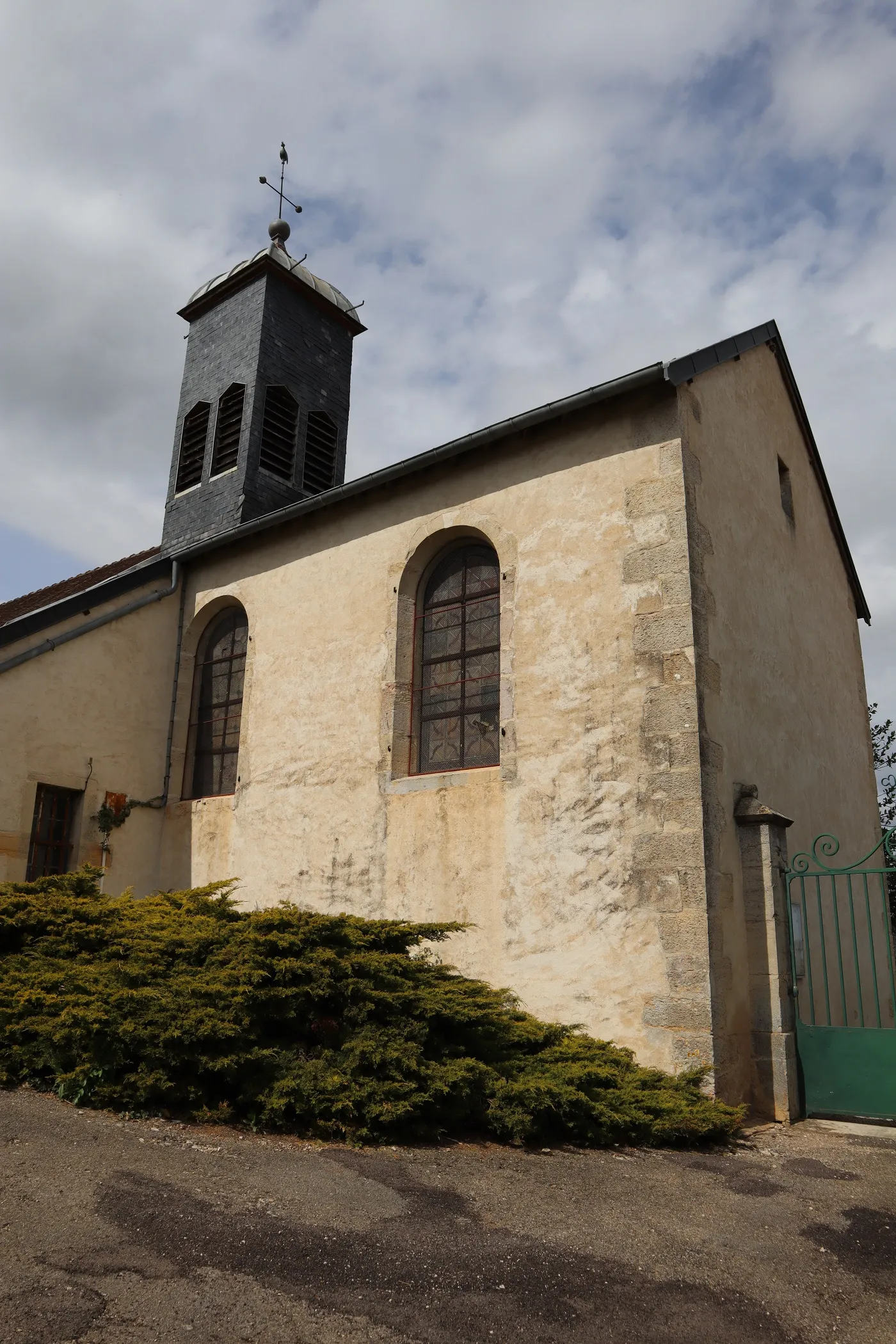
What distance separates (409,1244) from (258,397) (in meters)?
11.4

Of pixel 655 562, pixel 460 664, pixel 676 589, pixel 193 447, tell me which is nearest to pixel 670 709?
pixel 676 589

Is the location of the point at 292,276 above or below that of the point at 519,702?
above

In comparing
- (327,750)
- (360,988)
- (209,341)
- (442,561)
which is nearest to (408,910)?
(327,750)

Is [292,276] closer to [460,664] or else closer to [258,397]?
[258,397]

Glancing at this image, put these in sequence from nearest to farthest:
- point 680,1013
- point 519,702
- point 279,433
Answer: point 680,1013 → point 519,702 → point 279,433

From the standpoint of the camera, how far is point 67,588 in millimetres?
13711

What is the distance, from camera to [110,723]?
10523 millimetres

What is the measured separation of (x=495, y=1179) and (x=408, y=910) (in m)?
3.51

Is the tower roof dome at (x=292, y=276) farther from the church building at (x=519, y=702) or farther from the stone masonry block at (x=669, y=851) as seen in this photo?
the stone masonry block at (x=669, y=851)

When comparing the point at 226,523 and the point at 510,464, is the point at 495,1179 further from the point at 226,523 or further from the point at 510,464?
the point at 226,523

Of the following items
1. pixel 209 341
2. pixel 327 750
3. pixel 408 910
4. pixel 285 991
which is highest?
pixel 209 341

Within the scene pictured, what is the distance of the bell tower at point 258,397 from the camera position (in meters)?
12.8

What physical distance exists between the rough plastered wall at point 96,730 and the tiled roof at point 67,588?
2.36 m

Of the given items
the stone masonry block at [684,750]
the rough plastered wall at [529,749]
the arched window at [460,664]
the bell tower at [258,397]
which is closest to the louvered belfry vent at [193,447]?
the bell tower at [258,397]
